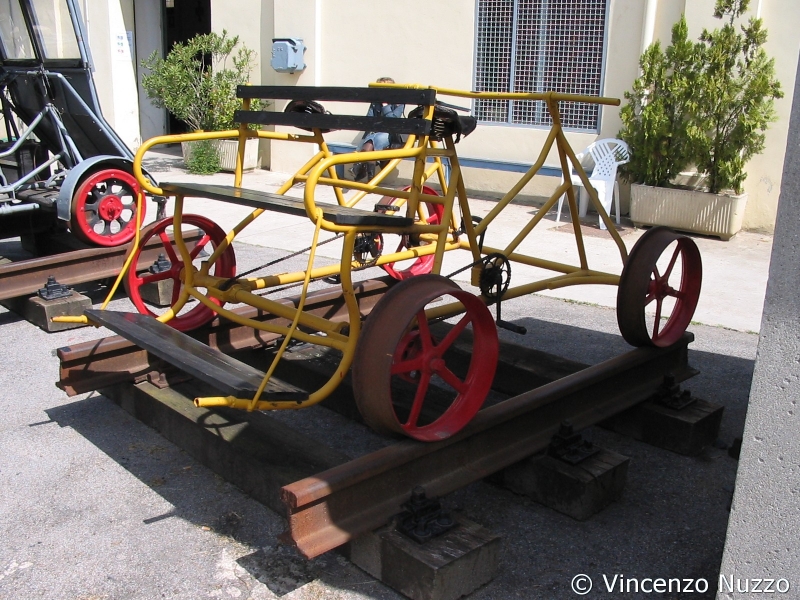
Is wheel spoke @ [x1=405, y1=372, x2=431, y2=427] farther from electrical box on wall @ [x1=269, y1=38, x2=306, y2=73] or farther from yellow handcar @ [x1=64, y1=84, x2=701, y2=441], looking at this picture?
electrical box on wall @ [x1=269, y1=38, x2=306, y2=73]

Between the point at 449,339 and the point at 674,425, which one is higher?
the point at 449,339

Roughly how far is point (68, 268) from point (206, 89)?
7.12 metres

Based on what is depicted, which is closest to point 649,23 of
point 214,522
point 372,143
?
point 372,143

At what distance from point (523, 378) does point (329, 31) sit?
858cm

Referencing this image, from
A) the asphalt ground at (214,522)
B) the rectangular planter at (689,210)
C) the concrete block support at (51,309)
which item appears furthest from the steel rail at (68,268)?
the rectangular planter at (689,210)

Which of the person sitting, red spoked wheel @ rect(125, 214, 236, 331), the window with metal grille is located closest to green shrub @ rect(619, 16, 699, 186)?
the window with metal grille

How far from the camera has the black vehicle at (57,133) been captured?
6.16m

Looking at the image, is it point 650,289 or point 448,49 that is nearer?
point 650,289

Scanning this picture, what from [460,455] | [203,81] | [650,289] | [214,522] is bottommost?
[214,522]

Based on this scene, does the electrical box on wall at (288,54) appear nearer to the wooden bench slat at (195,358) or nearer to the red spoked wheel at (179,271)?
the red spoked wheel at (179,271)

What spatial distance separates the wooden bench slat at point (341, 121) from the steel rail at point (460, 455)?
123cm

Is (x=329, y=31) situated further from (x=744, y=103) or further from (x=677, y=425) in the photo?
(x=677, y=425)

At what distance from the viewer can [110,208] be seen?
6219 millimetres

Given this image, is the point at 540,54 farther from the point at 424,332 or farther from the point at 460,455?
the point at 460,455
